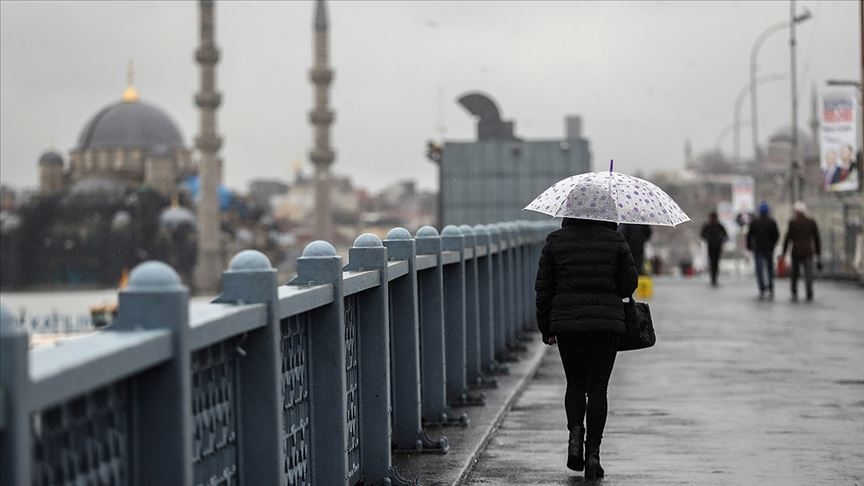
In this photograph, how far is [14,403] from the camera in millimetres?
3277

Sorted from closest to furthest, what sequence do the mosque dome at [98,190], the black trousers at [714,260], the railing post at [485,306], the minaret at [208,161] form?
the railing post at [485,306]
the black trousers at [714,260]
the minaret at [208,161]
the mosque dome at [98,190]

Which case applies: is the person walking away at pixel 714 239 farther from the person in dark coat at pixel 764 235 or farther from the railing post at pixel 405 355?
the railing post at pixel 405 355

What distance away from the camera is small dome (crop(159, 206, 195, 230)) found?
179250 mm

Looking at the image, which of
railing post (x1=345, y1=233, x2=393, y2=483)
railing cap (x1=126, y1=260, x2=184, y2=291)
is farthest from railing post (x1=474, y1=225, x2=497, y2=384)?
railing cap (x1=126, y1=260, x2=184, y2=291)

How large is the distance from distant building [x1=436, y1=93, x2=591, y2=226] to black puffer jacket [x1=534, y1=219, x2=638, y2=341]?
35.9 m

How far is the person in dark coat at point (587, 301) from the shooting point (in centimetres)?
848

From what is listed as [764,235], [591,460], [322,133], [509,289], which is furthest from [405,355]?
[322,133]

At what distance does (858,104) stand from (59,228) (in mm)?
146930

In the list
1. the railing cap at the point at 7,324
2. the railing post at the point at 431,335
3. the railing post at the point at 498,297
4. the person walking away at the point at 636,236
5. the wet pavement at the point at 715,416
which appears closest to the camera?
the railing cap at the point at 7,324

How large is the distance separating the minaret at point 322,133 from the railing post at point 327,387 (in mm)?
149511

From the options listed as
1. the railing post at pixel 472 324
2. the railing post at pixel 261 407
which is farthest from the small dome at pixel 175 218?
the railing post at pixel 261 407

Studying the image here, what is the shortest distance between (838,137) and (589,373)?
34.0 meters

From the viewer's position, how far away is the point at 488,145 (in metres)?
45.2

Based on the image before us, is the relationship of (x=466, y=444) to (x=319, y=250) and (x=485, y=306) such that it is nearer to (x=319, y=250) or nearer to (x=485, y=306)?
(x=319, y=250)
